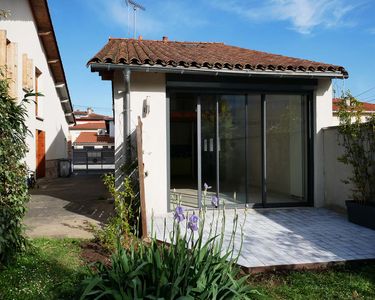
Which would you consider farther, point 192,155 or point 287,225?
point 192,155

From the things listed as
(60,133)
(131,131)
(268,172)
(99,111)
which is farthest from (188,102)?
(99,111)

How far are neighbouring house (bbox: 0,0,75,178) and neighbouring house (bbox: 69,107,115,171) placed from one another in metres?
3.27

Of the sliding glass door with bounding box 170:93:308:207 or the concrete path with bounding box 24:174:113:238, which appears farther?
the sliding glass door with bounding box 170:93:308:207

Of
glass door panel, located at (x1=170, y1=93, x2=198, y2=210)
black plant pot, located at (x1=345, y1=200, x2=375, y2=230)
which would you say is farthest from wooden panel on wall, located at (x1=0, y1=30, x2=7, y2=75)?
black plant pot, located at (x1=345, y1=200, x2=375, y2=230)

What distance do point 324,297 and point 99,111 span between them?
69.6m

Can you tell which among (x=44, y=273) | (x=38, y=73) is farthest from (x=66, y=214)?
(x=38, y=73)

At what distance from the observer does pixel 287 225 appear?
680 cm

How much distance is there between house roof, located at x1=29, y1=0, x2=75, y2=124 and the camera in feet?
46.8

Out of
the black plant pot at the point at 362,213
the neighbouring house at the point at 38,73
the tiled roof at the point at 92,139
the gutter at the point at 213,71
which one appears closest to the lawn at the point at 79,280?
the black plant pot at the point at 362,213

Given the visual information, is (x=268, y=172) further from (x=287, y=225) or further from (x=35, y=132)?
(x=35, y=132)

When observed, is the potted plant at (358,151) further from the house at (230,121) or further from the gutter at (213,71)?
the house at (230,121)

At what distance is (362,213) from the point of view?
21.9ft

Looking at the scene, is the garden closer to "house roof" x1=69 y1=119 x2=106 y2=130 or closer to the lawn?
the lawn

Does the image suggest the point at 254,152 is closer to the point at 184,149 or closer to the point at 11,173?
the point at 184,149
